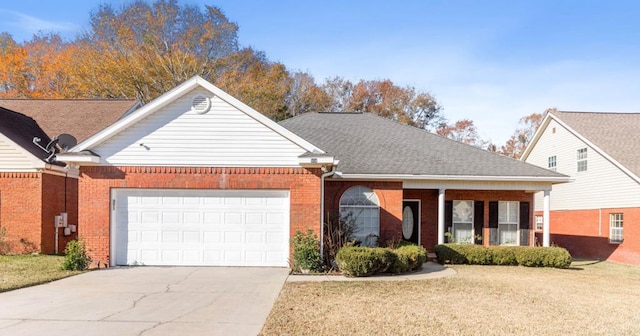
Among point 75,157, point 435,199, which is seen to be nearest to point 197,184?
point 75,157

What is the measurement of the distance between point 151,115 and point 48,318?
7087 mm

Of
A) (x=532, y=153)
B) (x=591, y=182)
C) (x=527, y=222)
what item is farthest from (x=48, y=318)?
(x=532, y=153)

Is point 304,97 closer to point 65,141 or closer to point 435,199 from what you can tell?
point 435,199

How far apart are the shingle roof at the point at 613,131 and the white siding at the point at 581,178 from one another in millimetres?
411

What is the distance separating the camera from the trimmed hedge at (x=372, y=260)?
12992 mm

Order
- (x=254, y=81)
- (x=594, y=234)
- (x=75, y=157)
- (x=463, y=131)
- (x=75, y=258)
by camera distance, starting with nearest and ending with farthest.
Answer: (x=75, y=258), (x=75, y=157), (x=594, y=234), (x=254, y=81), (x=463, y=131)

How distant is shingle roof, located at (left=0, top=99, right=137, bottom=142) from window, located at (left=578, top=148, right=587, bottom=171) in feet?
71.5

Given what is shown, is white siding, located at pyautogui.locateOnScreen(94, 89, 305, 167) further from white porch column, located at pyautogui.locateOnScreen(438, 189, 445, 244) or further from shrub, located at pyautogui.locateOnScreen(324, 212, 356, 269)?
white porch column, located at pyautogui.locateOnScreen(438, 189, 445, 244)

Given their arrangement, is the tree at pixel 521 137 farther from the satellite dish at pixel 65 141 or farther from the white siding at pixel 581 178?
the satellite dish at pixel 65 141

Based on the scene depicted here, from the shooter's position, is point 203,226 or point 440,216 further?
point 440,216

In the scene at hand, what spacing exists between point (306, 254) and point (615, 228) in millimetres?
15378

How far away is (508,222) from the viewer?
20.0 meters

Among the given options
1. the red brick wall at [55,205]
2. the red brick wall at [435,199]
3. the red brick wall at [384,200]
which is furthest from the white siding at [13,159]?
the red brick wall at [435,199]

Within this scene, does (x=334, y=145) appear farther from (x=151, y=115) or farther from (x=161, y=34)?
(x=161, y=34)
